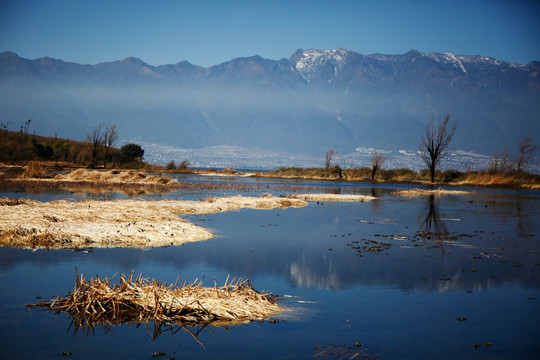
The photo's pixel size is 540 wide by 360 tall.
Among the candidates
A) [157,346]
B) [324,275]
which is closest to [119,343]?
[157,346]

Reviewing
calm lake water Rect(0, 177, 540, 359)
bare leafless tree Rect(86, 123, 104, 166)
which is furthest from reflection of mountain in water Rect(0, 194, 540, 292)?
bare leafless tree Rect(86, 123, 104, 166)

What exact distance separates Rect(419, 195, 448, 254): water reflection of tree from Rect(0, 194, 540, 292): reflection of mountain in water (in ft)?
0.23

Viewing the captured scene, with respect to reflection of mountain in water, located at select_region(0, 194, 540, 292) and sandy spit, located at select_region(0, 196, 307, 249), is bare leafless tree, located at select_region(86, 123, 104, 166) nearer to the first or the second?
sandy spit, located at select_region(0, 196, 307, 249)

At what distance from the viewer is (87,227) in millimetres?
19031

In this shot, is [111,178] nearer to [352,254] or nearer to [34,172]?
[34,172]

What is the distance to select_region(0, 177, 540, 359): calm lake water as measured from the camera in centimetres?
897

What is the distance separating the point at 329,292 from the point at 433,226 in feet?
55.1

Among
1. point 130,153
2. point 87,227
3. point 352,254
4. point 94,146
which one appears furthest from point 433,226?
point 130,153

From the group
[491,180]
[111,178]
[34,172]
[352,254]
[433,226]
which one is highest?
[491,180]

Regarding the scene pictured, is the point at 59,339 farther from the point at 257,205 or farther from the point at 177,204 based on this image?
the point at 257,205

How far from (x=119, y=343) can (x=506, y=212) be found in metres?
35.3

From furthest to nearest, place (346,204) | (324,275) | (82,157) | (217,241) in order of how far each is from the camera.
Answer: (82,157) → (346,204) → (217,241) → (324,275)

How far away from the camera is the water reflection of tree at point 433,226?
940 inches

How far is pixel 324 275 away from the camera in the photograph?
14.9 m
